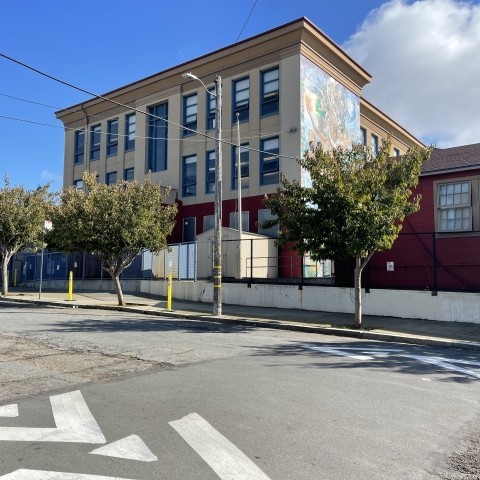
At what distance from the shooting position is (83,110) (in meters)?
37.8

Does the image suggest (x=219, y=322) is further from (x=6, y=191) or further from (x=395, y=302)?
(x=6, y=191)

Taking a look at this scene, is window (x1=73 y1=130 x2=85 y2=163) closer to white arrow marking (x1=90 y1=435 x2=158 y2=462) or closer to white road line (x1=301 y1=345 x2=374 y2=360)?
white road line (x1=301 y1=345 x2=374 y2=360)

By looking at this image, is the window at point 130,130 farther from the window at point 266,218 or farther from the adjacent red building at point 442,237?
the adjacent red building at point 442,237

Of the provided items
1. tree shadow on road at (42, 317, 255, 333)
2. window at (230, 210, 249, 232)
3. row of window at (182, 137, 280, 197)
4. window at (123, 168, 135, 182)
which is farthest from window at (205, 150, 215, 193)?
tree shadow on road at (42, 317, 255, 333)

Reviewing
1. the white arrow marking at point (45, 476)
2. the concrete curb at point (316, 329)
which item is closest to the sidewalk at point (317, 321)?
the concrete curb at point (316, 329)

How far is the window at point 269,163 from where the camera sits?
27297 millimetres

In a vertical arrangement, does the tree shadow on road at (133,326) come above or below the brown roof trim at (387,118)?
below

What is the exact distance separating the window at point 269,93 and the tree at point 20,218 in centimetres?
1270

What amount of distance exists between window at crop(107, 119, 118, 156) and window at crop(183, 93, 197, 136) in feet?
22.0

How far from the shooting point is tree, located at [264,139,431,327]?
531 inches

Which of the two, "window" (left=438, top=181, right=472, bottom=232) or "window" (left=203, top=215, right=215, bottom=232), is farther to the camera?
"window" (left=203, top=215, right=215, bottom=232)

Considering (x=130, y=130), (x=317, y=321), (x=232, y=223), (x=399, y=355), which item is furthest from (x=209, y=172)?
(x=399, y=355)

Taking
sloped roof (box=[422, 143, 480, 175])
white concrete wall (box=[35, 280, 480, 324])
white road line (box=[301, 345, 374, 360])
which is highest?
sloped roof (box=[422, 143, 480, 175])

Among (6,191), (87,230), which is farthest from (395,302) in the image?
(6,191)
